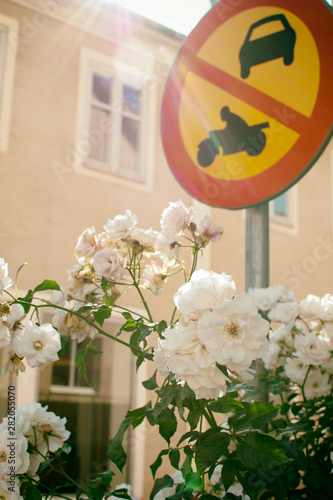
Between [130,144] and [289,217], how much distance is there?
239cm

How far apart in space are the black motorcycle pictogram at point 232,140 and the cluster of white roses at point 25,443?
2.76 ft

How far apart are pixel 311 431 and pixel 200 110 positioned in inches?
37.6

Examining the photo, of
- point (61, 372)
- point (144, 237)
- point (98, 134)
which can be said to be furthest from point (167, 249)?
point (98, 134)

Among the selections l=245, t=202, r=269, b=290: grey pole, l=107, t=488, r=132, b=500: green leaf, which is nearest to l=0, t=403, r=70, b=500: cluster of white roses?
l=107, t=488, r=132, b=500: green leaf

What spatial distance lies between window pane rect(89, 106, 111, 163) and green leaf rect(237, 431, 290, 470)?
4.63 m

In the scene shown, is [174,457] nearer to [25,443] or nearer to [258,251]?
[25,443]

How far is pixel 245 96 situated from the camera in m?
1.58

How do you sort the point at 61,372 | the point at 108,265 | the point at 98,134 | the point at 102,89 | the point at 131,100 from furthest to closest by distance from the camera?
the point at 131,100 < the point at 102,89 < the point at 98,134 < the point at 61,372 < the point at 108,265

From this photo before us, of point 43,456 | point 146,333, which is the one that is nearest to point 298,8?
point 146,333

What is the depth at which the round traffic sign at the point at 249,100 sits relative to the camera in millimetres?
1441

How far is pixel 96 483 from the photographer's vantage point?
127cm

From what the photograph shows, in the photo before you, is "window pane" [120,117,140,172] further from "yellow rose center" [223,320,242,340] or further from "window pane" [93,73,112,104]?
"yellow rose center" [223,320,242,340]

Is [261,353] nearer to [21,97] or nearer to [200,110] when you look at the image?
[200,110]

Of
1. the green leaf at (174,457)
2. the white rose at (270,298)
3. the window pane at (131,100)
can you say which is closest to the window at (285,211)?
the window pane at (131,100)
